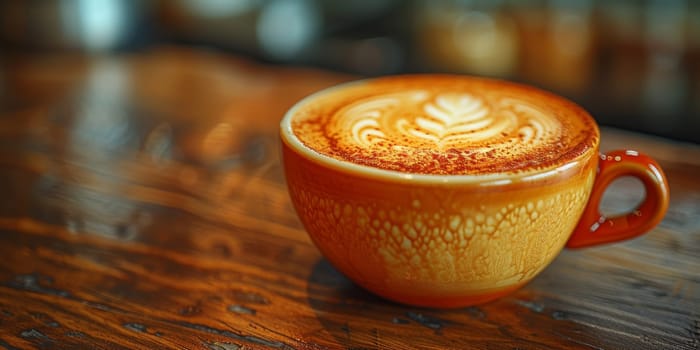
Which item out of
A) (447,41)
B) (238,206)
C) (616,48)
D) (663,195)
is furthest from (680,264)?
(447,41)

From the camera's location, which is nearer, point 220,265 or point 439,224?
point 439,224

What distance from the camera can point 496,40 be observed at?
2.13 metres

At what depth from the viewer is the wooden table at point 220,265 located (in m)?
0.50

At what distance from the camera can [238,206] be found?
708mm

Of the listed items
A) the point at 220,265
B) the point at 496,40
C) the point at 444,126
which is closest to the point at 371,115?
the point at 444,126

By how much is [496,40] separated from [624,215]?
1.68m

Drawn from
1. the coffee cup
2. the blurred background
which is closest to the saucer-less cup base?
the coffee cup

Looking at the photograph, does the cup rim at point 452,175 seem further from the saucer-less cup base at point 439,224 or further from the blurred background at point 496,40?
the blurred background at point 496,40

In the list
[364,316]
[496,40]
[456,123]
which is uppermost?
[456,123]

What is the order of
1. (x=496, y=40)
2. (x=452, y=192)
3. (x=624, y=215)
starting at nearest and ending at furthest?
(x=452, y=192) < (x=624, y=215) < (x=496, y=40)

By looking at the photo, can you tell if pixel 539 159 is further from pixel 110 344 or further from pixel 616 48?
pixel 616 48

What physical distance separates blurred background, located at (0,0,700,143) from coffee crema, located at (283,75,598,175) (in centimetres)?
96

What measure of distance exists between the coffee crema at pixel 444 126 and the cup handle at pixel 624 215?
0.10 ft

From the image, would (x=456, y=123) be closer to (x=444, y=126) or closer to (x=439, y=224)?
(x=444, y=126)
